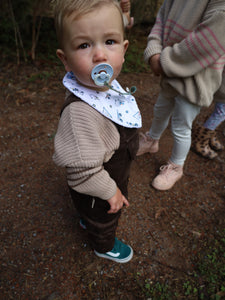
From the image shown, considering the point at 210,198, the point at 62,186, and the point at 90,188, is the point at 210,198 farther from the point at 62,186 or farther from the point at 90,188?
the point at 90,188

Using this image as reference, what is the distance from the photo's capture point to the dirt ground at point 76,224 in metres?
1.57

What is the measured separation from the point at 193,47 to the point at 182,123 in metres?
0.59

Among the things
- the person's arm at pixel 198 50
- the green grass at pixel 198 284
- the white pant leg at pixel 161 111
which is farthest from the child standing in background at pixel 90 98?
the white pant leg at pixel 161 111

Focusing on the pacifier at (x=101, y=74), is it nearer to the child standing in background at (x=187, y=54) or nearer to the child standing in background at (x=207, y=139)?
the child standing in background at (x=187, y=54)

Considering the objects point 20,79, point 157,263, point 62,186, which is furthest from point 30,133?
point 157,263

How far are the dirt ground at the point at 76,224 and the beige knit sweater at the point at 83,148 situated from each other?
3.23 feet

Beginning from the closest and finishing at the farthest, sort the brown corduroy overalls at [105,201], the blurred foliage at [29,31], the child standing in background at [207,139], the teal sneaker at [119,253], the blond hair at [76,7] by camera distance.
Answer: the blond hair at [76,7] < the brown corduroy overalls at [105,201] < the teal sneaker at [119,253] < the child standing in background at [207,139] < the blurred foliage at [29,31]

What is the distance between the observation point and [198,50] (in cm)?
142

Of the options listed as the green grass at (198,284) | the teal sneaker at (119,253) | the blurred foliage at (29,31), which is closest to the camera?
the green grass at (198,284)

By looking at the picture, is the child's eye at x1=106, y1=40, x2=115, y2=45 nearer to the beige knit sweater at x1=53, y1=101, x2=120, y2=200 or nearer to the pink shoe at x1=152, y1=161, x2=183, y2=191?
the beige knit sweater at x1=53, y1=101, x2=120, y2=200

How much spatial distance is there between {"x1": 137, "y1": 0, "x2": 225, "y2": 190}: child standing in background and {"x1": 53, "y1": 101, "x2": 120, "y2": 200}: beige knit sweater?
2.94 feet

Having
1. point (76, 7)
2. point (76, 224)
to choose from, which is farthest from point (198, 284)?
point (76, 7)

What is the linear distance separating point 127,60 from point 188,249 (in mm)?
3278

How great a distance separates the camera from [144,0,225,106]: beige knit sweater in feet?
4.44
